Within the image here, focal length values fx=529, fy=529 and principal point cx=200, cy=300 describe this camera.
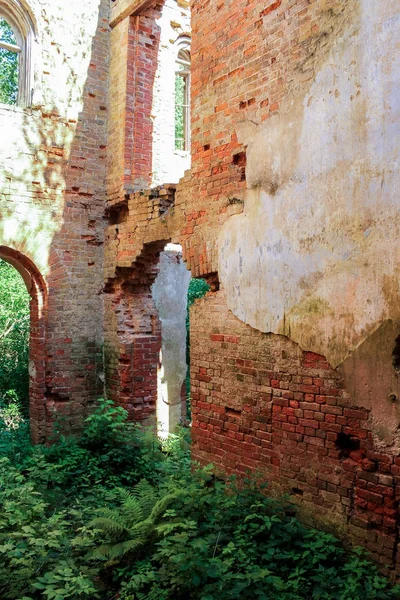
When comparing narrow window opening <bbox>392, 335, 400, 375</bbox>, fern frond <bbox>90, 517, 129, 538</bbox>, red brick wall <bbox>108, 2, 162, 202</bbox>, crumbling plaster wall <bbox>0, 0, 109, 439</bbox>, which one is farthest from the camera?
red brick wall <bbox>108, 2, 162, 202</bbox>

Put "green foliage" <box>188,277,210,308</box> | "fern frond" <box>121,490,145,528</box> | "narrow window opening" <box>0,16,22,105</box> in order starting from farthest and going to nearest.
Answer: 1. "narrow window opening" <box>0,16,22,105</box>
2. "green foliage" <box>188,277,210,308</box>
3. "fern frond" <box>121,490,145,528</box>

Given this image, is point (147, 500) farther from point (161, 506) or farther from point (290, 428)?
point (290, 428)

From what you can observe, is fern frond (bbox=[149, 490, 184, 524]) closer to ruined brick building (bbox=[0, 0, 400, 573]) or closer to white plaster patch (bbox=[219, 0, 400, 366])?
ruined brick building (bbox=[0, 0, 400, 573])

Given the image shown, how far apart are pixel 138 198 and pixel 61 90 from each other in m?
2.02

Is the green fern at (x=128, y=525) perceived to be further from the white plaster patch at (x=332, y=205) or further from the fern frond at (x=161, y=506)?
the white plaster patch at (x=332, y=205)

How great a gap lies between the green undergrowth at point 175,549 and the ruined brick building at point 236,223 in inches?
11.1

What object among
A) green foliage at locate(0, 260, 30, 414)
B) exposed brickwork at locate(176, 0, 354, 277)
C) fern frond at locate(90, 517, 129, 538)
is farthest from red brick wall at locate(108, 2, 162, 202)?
fern frond at locate(90, 517, 129, 538)

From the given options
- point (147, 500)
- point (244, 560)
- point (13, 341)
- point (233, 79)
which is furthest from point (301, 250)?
point (13, 341)

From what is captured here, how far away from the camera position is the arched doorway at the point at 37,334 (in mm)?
7375

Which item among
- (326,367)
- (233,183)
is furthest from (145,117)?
(326,367)

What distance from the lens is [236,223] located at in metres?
5.02

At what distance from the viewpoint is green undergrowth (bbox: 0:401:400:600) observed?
353 cm

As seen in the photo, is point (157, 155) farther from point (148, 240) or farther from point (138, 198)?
point (148, 240)

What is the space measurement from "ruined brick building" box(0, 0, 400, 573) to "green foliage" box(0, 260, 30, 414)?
2.50 metres
